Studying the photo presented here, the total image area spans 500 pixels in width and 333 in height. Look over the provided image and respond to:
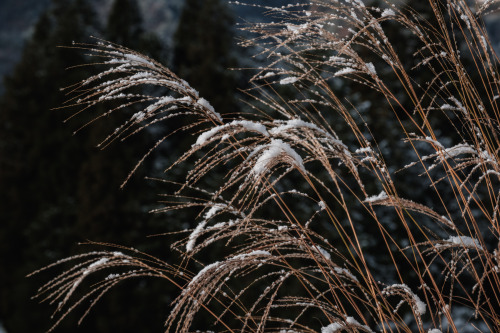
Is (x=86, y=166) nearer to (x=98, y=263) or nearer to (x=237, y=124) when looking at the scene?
(x=98, y=263)

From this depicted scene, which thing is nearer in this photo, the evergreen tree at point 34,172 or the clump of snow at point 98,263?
the clump of snow at point 98,263

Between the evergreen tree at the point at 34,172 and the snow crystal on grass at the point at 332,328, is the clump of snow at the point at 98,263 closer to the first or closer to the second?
the snow crystal on grass at the point at 332,328

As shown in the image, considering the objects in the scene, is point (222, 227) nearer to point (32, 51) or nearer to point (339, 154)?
point (339, 154)

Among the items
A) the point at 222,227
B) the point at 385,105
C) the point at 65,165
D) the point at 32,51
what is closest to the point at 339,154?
the point at 222,227

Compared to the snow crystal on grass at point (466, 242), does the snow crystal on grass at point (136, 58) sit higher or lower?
higher


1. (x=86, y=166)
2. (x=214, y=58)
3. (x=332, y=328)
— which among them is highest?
(x=332, y=328)

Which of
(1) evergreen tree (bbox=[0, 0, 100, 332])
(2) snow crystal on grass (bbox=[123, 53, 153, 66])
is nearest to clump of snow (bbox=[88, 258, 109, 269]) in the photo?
(2) snow crystal on grass (bbox=[123, 53, 153, 66])

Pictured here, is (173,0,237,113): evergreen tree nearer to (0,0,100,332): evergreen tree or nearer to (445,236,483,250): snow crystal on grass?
(0,0,100,332): evergreen tree

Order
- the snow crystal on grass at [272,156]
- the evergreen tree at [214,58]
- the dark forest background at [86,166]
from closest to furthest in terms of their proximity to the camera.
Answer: the snow crystal on grass at [272,156] < the dark forest background at [86,166] < the evergreen tree at [214,58]

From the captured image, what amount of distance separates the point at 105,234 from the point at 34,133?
4.35m

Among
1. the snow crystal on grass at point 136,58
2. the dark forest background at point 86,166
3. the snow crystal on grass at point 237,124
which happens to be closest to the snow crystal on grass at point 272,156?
the snow crystal on grass at point 237,124

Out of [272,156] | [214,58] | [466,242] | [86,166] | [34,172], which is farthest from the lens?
[34,172]

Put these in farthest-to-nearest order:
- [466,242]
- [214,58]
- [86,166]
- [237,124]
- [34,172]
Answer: [34,172]
[214,58]
[86,166]
[466,242]
[237,124]

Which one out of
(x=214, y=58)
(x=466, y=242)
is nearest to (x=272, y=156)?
(x=466, y=242)
